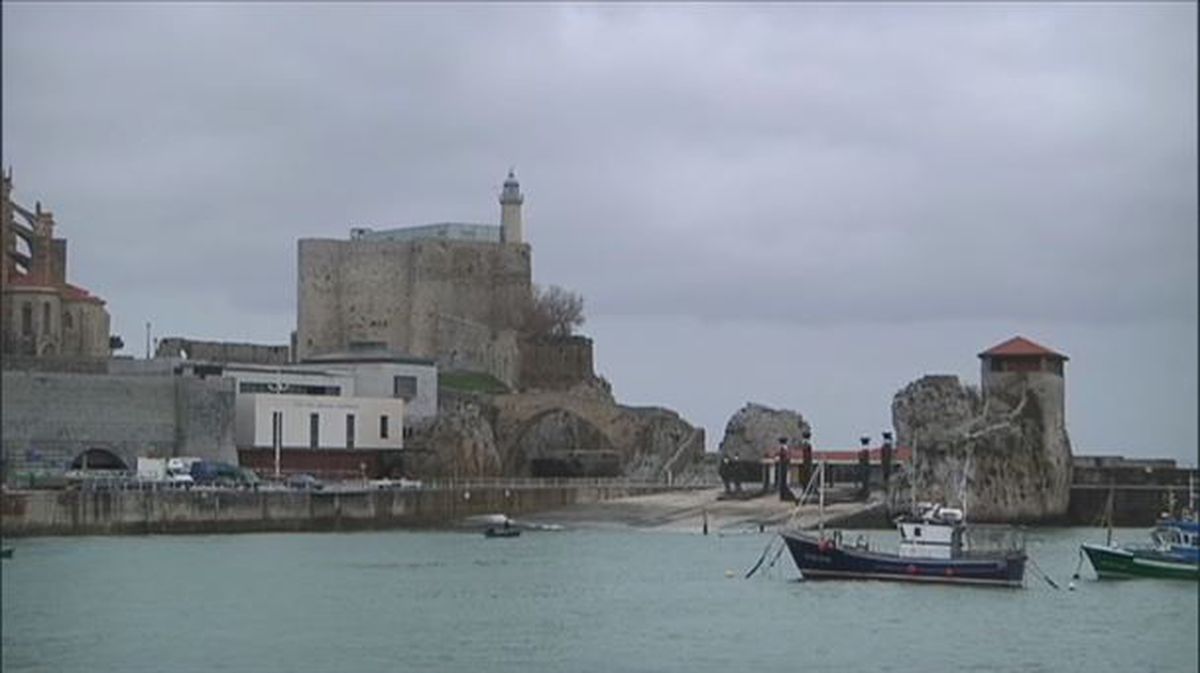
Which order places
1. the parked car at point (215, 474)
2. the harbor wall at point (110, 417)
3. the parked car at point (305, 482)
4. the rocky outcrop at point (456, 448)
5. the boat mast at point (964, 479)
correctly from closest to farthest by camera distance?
1. the boat mast at point (964, 479)
2. the harbor wall at point (110, 417)
3. the parked car at point (215, 474)
4. the parked car at point (305, 482)
5. the rocky outcrop at point (456, 448)

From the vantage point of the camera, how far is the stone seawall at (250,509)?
243ft

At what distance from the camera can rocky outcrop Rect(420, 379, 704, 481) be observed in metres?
102

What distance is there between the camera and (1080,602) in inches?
2025

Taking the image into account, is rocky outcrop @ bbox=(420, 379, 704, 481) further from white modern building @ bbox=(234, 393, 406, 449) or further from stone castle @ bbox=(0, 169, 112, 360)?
stone castle @ bbox=(0, 169, 112, 360)

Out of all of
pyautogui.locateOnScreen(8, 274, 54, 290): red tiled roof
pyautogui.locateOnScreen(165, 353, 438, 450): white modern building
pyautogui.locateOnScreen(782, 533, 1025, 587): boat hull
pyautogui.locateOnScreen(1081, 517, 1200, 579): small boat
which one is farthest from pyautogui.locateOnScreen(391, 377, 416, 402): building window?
pyautogui.locateOnScreen(1081, 517, 1200, 579): small boat

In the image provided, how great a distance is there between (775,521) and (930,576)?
91.8 feet

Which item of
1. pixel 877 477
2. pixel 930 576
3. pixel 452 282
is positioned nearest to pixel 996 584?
pixel 930 576

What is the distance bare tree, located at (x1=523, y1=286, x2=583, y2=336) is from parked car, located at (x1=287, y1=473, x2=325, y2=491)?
26385 mm

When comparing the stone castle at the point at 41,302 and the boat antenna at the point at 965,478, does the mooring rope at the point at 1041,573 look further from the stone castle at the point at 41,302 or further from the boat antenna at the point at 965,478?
the stone castle at the point at 41,302

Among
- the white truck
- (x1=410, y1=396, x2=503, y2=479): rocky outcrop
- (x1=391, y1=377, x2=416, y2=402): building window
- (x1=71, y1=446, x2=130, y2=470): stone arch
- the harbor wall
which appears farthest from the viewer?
(x1=391, y1=377, x2=416, y2=402): building window

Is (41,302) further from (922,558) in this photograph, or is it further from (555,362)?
(922,558)

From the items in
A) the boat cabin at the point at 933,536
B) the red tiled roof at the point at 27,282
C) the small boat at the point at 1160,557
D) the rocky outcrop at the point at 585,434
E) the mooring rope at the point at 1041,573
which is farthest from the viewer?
the rocky outcrop at the point at 585,434

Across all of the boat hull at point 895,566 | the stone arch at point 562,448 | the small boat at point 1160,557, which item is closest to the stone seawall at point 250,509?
the stone arch at point 562,448

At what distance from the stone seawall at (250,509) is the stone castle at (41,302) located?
1825 centimetres
